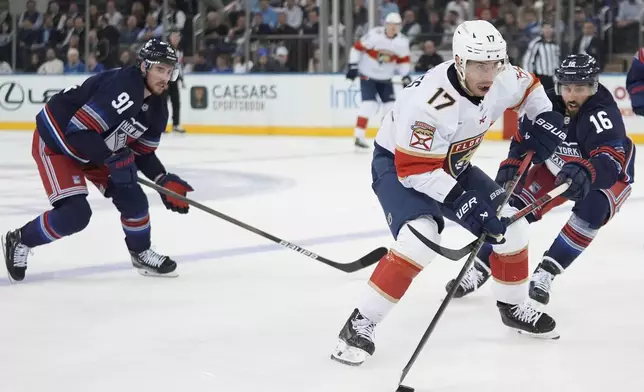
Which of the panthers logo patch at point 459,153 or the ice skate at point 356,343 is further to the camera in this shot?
the panthers logo patch at point 459,153

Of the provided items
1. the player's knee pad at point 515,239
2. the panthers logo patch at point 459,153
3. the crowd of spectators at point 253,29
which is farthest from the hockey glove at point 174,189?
the crowd of spectators at point 253,29

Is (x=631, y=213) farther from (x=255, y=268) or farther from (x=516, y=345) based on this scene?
(x=516, y=345)

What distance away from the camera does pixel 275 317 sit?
344 centimetres

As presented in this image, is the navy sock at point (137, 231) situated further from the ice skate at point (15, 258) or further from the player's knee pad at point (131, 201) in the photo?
the ice skate at point (15, 258)

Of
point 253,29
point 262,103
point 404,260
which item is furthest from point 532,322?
point 253,29

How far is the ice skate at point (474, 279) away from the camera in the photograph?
144 inches

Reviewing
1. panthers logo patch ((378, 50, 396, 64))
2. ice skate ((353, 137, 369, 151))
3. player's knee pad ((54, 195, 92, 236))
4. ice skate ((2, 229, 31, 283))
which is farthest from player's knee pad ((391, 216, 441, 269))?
panthers logo patch ((378, 50, 396, 64))

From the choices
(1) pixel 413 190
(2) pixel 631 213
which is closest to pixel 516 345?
(1) pixel 413 190

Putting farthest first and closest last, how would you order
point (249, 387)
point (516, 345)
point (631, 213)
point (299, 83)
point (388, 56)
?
point (299, 83) → point (388, 56) → point (631, 213) → point (516, 345) → point (249, 387)

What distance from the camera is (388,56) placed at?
10250 mm

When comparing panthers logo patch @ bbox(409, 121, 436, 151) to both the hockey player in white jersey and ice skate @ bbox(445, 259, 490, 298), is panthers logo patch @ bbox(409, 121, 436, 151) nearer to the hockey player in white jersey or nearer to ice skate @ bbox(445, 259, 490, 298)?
the hockey player in white jersey

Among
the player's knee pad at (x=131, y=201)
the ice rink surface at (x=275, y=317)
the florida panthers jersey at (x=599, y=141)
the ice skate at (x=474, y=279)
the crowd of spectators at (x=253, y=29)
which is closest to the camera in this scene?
the ice rink surface at (x=275, y=317)

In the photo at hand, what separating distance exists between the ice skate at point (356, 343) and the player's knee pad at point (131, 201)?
4.44 feet

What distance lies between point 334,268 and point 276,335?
106 centimetres
